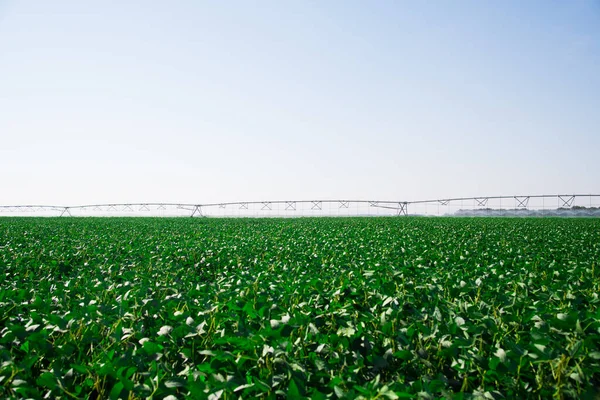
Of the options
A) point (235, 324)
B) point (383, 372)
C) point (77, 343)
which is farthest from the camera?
point (235, 324)

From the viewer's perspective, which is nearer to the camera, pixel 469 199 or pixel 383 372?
pixel 383 372

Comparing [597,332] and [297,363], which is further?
[597,332]

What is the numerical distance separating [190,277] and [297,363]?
492 centimetres

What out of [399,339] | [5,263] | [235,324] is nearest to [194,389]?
[235,324]

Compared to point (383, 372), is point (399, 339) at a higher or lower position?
higher

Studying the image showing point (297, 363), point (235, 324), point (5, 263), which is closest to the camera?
point (297, 363)

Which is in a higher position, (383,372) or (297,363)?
(297,363)

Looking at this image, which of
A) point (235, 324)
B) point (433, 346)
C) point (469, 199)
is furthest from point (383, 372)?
point (469, 199)

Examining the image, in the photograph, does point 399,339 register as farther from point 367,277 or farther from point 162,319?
point 367,277

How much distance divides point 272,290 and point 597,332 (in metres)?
3.13

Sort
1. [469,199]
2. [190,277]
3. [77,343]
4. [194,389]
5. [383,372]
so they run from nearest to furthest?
[194,389] < [383,372] < [77,343] < [190,277] < [469,199]

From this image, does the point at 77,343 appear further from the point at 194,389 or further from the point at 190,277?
the point at 190,277

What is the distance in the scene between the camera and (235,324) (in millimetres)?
3127

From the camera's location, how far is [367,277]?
214 inches
